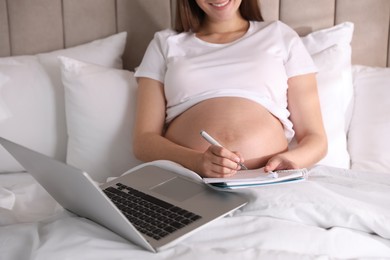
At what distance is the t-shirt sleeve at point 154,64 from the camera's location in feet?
5.16

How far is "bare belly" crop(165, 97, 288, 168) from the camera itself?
136 cm

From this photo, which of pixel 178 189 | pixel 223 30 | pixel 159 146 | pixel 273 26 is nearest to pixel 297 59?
pixel 273 26

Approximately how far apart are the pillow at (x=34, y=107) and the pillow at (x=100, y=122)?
0.10 metres

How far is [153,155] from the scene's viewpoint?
55.9 inches

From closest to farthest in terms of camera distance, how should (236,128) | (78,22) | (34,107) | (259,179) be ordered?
(259,179) → (236,128) → (34,107) → (78,22)

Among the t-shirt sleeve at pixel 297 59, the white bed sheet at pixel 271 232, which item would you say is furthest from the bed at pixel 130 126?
the t-shirt sleeve at pixel 297 59

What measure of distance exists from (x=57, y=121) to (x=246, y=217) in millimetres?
903

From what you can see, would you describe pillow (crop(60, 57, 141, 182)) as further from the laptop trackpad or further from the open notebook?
the open notebook

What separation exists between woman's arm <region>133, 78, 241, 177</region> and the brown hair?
0.22 metres

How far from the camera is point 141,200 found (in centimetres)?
113

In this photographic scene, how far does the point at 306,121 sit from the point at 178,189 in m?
0.49

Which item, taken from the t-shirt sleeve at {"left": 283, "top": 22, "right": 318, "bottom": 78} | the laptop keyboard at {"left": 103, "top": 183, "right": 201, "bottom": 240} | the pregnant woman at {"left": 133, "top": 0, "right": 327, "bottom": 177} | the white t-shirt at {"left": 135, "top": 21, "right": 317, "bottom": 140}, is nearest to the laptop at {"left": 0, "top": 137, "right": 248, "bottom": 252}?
the laptop keyboard at {"left": 103, "top": 183, "right": 201, "bottom": 240}

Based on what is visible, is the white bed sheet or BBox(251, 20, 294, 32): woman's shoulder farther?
BBox(251, 20, 294, 32): woman's shoulder

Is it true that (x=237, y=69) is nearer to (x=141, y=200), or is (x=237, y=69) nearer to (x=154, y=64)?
(x=154, y=64)
